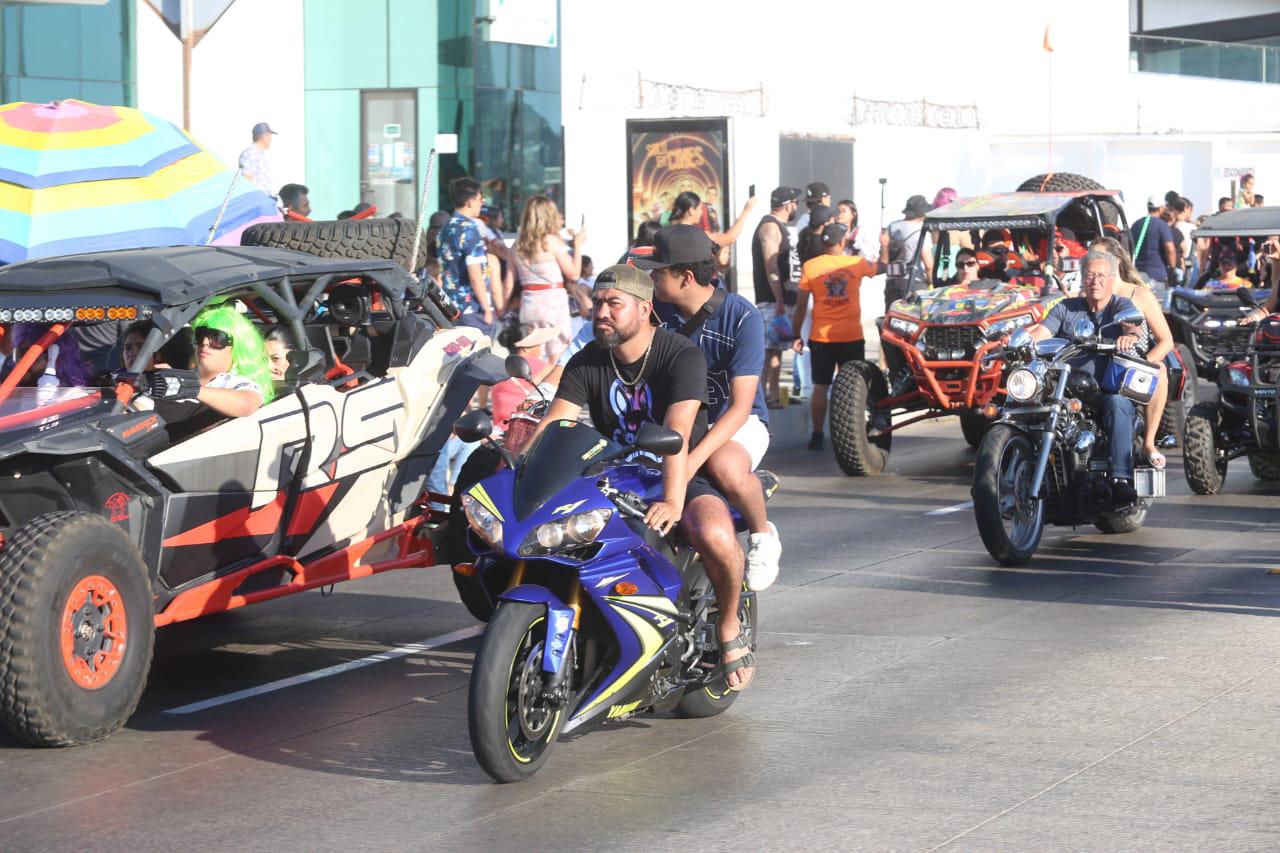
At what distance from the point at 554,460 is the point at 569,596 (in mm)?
439

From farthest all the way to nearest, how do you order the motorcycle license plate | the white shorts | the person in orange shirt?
1. the person in orange shirt
2. the motorcycle license plate
3. the white shorts

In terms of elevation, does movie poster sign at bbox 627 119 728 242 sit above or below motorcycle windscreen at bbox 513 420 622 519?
above

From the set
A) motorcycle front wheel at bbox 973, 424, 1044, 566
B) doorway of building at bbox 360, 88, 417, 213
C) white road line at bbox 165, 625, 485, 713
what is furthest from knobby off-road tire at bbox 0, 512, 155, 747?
doorway of building at bbox 360, 88, 417, 213

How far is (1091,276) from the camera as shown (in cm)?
1104

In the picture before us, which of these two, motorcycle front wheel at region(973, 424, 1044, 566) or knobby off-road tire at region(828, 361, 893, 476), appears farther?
knobby off-road tire at region(828, 361, 893, 476)

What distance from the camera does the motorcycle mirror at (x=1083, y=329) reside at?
10.7 meters

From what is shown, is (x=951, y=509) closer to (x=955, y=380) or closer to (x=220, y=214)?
(x=955, y=380)

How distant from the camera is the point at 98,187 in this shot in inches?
429

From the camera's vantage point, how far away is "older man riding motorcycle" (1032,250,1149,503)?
10617 mm

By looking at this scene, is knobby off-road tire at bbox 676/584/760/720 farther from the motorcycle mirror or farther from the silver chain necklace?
the motorcycle mirror

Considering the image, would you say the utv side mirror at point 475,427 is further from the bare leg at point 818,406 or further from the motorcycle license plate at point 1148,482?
the bare leg at point 818,406

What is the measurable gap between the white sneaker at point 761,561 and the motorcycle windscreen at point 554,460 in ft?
2.96

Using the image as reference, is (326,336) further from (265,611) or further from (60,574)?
(60,574)

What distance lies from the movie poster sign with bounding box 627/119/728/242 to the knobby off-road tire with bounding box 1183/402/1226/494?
7.41 meters
